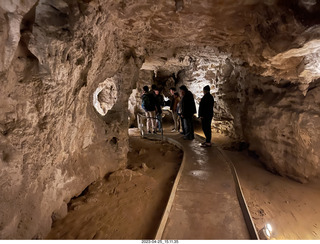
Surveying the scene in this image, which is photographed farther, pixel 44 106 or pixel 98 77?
pixel 98 77

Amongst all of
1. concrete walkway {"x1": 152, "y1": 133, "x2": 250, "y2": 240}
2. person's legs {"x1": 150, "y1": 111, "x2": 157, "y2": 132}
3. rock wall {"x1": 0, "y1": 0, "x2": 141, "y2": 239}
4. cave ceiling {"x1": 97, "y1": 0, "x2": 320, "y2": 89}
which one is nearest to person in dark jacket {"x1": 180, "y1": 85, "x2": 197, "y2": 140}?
person's legs {"x1": 150, "y1": 111, "x2": 157, "y2": 132}

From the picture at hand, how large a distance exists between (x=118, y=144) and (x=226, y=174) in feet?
9.30

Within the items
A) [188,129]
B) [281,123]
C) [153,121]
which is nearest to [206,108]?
[188,129]

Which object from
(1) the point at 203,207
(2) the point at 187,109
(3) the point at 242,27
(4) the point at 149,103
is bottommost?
(1) the point at 203,207

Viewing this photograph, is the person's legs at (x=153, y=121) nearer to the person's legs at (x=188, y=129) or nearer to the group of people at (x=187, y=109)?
the group of people at (x=187, y=109)

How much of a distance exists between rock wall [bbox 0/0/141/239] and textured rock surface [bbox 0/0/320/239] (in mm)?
13

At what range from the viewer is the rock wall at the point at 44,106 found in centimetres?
200

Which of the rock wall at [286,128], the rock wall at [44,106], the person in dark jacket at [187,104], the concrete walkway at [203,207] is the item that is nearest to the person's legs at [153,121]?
the person in dark jacket at [187,104]

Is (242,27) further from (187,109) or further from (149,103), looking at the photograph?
(149,103)

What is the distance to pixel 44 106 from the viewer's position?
7.91ft

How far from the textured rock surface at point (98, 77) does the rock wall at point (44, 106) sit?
1 centimetres

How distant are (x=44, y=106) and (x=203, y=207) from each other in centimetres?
301

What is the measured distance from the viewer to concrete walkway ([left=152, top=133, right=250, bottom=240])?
2.53m

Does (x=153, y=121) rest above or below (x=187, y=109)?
below
